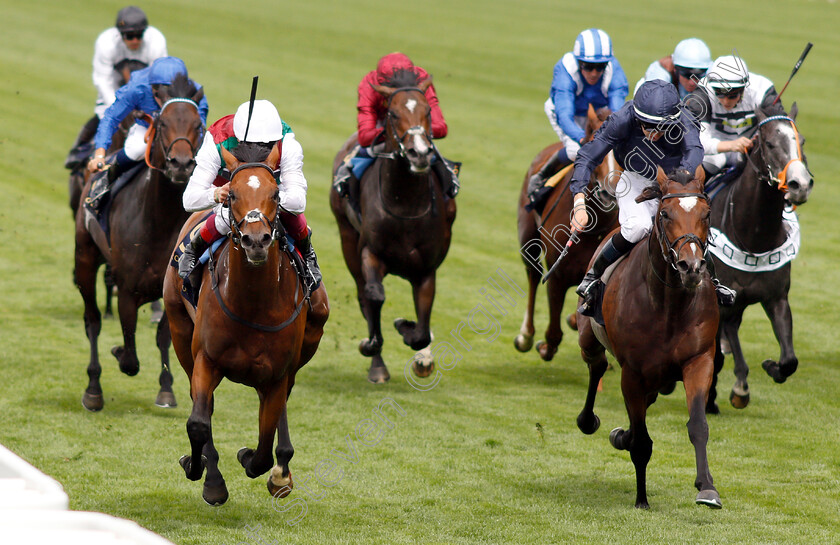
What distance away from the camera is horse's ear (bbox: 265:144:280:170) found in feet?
20.4

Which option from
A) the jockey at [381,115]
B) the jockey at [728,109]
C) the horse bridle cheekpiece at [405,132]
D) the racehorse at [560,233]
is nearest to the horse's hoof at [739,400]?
the racehorse at [560,233]

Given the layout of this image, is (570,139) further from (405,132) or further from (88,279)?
(88,279)

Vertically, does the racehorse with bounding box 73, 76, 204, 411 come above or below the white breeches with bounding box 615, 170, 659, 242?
below

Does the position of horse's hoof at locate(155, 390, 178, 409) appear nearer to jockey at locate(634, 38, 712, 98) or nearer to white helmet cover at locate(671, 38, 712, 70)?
jockey at locate(634, 38, 712, 98)

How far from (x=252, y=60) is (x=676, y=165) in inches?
851

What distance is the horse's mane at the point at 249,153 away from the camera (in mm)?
6152

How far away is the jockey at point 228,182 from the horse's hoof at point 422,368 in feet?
10.8

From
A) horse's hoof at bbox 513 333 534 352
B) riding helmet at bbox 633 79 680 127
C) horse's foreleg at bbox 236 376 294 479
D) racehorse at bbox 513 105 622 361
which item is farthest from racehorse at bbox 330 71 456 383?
horse's foreleg at bbox 236 376 294 479

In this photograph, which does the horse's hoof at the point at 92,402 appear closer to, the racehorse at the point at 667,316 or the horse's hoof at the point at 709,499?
the racehorse at the point at 667,316

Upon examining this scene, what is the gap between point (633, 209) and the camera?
7.30 m

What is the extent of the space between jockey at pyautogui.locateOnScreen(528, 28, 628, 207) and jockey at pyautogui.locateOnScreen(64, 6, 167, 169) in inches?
148

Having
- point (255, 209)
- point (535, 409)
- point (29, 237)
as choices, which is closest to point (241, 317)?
point (255, 209)

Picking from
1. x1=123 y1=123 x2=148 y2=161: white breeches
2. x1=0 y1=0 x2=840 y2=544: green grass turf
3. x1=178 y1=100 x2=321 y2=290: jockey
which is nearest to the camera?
x1=178 y1=100 x2=321 y2=290: jockey

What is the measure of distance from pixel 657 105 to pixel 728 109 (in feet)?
7.65
